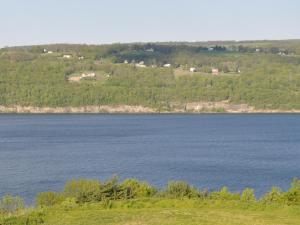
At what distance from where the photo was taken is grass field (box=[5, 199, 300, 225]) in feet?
81.0

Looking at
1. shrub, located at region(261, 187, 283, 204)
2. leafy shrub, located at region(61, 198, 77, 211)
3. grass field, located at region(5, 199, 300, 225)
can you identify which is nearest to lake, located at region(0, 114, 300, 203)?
leafy shrub, located at region(61, 198, 77, 211)

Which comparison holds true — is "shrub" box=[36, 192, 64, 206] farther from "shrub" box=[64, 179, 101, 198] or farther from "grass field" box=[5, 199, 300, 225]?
"grass field" box=[5, 199, 300, 225]

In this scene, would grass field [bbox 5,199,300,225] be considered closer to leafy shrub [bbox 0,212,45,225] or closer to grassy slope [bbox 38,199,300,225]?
grassy slope [bbox 38,199,300,225]

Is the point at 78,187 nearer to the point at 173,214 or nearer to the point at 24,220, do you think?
the point at 173,214

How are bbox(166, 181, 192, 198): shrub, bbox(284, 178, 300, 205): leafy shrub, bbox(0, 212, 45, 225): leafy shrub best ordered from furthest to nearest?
bbox(166, 181, 192, 198): shrub, bbox(284, 178, 300, 205): leafy shrub, bbox(0, 212, 45, 225): leafy shrub

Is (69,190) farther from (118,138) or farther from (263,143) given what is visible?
(118,138)

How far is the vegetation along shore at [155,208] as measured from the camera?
24984 mm

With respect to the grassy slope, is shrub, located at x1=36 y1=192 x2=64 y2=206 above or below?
below

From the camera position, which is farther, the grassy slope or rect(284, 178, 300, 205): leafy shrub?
rect(284, 178, 300, 205): leafy shrub

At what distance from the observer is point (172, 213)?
86.1ft

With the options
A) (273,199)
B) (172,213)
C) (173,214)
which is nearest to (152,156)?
(273,199)

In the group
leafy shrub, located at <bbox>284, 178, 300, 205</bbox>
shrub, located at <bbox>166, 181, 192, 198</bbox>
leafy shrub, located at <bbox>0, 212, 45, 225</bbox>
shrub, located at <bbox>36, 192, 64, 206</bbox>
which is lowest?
shrub, located at <bbox>36, 192, 64, 206</bbox>

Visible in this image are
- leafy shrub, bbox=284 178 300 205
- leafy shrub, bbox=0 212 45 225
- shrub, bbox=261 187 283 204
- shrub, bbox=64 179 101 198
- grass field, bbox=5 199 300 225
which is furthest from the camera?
shrub, bbox=64 179 101 198

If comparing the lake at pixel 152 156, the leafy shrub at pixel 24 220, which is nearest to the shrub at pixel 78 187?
the leafy shrub at pixel 24 220
